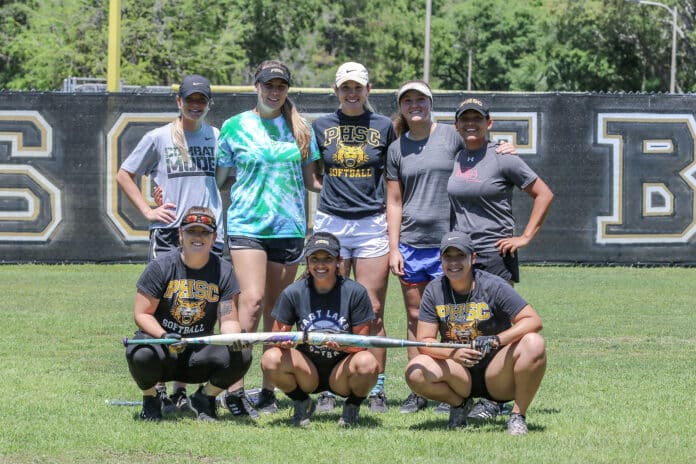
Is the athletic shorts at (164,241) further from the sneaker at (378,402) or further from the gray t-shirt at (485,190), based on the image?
the gray t-shirt at (485,190)

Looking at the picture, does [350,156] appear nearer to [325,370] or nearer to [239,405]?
[325,370]

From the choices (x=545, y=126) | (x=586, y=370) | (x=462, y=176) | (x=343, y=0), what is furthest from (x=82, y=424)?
(x=343, y=0)

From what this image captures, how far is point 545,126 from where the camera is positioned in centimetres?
1546

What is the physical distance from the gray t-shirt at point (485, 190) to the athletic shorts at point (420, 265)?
311mm

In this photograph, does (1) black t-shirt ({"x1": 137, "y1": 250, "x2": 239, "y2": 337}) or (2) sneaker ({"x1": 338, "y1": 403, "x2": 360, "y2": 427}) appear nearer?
(2) sneaker ({"x1": 338, "y1": 403, "x2": 360, "y2": 427})

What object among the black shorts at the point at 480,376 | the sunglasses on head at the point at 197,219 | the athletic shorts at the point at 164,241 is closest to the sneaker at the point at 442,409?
the black shorts at the point at 480,376

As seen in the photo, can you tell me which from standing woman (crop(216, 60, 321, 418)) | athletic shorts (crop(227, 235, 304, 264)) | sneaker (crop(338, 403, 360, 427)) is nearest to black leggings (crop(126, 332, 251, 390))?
standing woman (crop(216, 60, 321, 418))

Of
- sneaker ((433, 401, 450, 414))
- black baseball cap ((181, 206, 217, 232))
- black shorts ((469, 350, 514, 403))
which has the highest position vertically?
black baseball cap ((181, 206, 217, 232))

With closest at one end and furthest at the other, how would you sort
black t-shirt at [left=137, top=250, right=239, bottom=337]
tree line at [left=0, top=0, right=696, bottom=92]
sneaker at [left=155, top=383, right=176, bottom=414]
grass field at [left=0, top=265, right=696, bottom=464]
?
grass field at [left=0, top=265, right=696, bottom=464]
black t-shirt at [left=137, top=250, right=239, bottom=337]
sneaker at [left=155, top=383, right=176, bottom=414]
tree line at [left=0, top=0, right=696, bottom=92]

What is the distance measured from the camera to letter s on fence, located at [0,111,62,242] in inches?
606

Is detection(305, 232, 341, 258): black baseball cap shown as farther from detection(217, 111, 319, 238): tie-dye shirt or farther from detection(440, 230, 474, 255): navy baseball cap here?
detection(440, 230, 474, 255): navy baseball cap

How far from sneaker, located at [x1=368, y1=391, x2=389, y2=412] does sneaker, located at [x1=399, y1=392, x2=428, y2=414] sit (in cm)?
10

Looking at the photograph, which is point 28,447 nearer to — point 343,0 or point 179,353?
point 179,353

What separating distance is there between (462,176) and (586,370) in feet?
7.50
